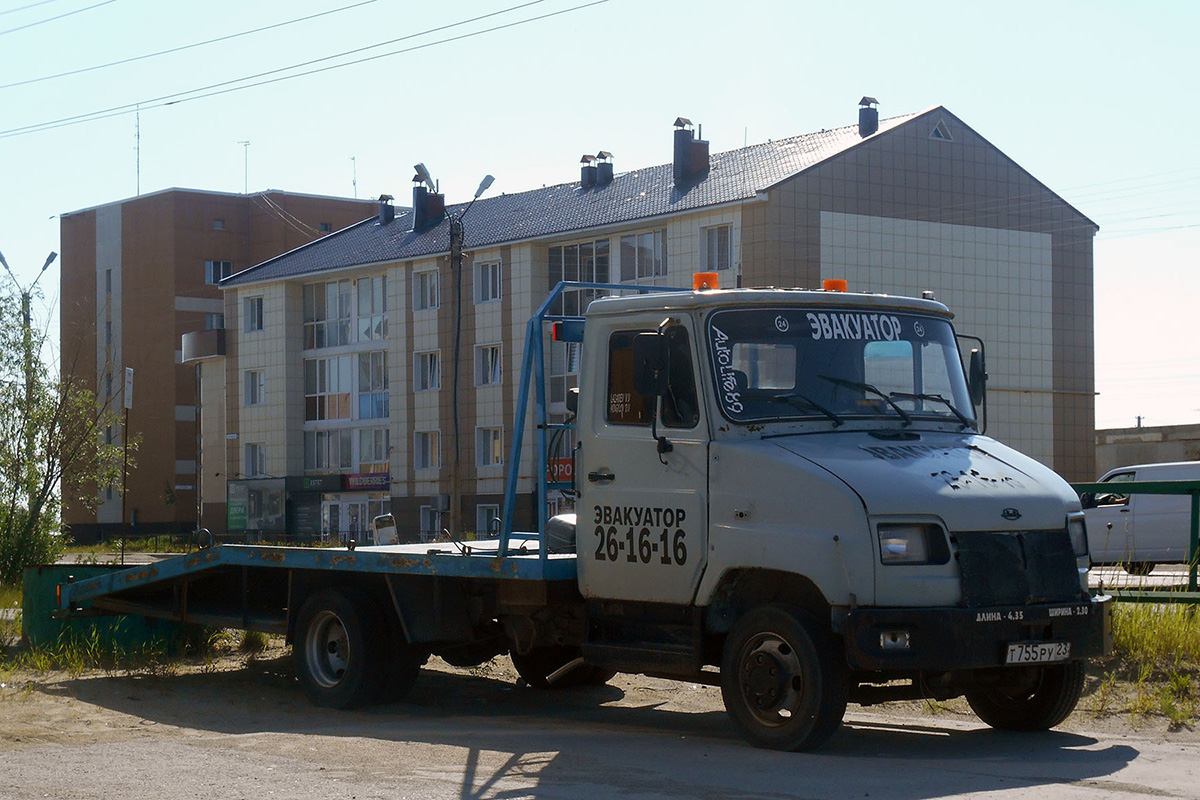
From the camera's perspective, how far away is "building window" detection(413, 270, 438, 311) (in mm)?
55656

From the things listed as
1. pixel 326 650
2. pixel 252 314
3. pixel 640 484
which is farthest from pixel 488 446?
pixel 640 484

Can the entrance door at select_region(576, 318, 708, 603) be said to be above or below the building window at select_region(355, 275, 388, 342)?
below

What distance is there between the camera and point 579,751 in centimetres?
881

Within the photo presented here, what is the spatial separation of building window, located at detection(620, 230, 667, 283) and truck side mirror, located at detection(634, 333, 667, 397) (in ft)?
126

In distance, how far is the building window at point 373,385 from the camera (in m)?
59.6

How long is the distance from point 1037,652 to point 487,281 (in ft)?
151

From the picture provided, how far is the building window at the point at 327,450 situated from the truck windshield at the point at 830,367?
5310 centimetres

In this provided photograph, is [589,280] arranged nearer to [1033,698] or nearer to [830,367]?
[830,367]

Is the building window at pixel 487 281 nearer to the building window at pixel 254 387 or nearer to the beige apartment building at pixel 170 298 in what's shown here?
the building window at pixel 254 387

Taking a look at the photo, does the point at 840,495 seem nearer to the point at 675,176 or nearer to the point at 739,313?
the point at 739,313

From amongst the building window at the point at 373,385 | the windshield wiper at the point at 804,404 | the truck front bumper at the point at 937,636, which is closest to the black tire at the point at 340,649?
the windshield wiper at the point at 804,404

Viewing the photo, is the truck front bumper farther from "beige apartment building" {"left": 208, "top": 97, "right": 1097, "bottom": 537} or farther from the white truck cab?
"beige apartment building" {"left": 208, "top": 97, "right": 1097, "bottom": 537}

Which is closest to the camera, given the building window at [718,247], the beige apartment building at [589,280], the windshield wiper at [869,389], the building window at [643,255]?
the windshield wiper at [869,389]

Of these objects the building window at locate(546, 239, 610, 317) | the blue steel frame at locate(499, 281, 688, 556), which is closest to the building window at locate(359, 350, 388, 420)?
the building window at locate(546, 239, 610, 317)
